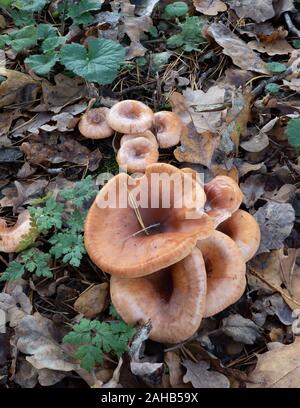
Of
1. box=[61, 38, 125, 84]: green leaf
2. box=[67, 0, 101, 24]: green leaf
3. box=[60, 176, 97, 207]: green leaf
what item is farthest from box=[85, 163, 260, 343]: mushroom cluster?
box=[67, 0, 101, 24]: green leaf

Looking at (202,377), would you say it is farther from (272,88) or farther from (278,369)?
(272,88)

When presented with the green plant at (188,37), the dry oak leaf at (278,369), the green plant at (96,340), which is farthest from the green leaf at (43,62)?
the dry oak leaf at (278,369)

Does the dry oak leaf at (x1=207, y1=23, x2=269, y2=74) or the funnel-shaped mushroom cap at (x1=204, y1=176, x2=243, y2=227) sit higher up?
the dry oak leaf at (x1=207, y1=23, x2=269, y2=74)

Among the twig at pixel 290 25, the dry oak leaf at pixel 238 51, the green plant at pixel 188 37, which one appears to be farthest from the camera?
the twig at pixel 290 25

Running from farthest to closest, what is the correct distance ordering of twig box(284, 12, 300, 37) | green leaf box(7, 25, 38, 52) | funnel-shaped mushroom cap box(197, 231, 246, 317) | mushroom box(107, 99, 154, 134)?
twig box(284, 12, 300, 37)
green leaf box(7, 25, 38, 52)
mushroom box(107, 99, 154, 134)
funnel-shaped mushroom cap box(197, 231, 246, 317)

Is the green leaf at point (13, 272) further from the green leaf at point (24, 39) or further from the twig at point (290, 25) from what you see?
the twig at point (290, 25)

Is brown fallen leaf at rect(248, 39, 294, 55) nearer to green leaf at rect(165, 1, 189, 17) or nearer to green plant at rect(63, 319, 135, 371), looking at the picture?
green leaf at rect(165, 1, 189, 17)
